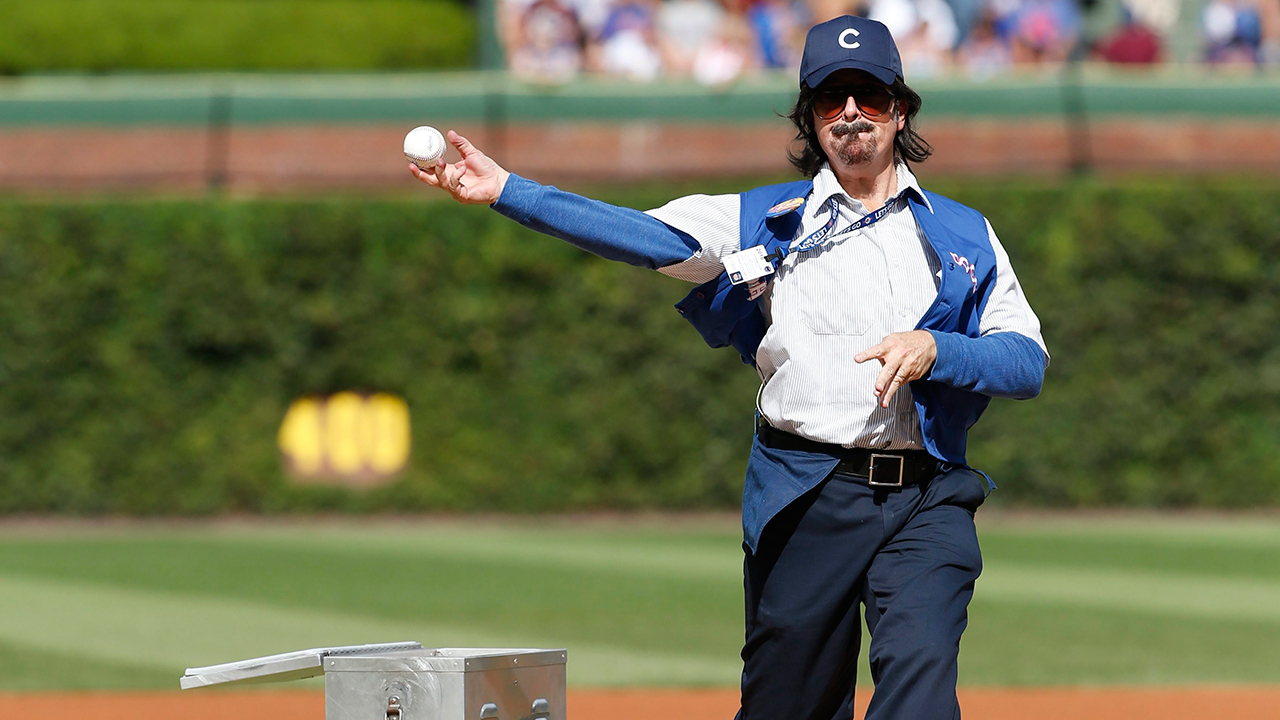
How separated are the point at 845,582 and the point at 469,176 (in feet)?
4.57

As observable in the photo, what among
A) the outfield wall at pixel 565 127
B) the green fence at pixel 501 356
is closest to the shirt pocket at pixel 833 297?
the green fence at pixel 501 356

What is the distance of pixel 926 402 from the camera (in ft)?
12.7

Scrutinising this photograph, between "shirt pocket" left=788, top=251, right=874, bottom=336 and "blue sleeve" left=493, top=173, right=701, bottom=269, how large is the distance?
320 millimetres

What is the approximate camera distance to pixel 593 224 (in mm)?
3830

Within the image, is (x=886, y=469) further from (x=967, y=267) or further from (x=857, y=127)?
(x=857, y=127)

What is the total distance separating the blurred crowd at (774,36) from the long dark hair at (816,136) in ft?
40.0

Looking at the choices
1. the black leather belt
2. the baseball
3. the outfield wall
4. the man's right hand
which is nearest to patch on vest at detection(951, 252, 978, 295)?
the black leather belt

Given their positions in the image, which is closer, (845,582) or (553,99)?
(845,582)

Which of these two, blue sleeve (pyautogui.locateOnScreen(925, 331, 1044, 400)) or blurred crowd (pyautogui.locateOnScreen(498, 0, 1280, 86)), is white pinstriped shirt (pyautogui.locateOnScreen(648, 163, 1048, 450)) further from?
blurred crowd (pyautogui.locateOnScreen(498, 0, 1280, 86))

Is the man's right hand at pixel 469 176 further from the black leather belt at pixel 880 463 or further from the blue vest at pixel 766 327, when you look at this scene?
the black leather belt at pixel 880 463

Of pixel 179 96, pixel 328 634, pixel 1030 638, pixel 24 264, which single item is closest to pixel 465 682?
pixel 328 634

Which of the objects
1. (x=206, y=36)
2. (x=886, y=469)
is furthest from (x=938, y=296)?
(x=206, y=36)

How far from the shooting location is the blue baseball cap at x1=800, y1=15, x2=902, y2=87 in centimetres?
390

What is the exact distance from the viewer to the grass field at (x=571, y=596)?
815 centimetres
